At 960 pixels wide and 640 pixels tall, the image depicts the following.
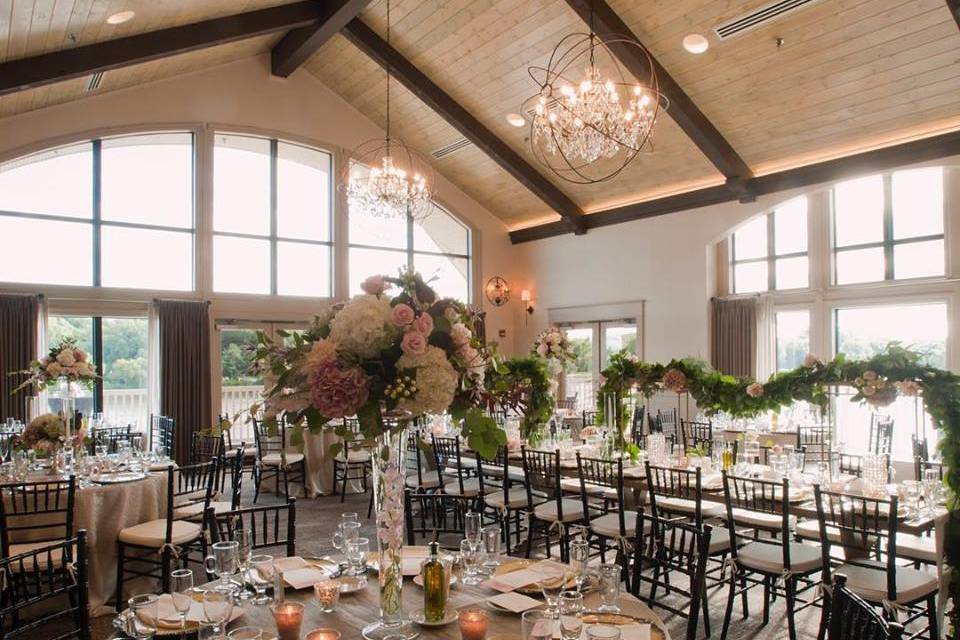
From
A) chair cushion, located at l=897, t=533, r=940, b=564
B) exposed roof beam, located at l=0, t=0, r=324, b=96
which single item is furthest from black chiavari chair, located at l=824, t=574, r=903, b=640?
exposed roof beam, located at l=0, t=0, r=324, b=96

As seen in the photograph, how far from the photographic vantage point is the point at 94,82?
27.2ft

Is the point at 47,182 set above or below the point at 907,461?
above

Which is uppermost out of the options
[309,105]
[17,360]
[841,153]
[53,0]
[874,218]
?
[309,105]

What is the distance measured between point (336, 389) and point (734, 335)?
8.83 meters

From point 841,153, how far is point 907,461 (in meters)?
3.75

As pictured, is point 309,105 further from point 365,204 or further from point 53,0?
point 53,0

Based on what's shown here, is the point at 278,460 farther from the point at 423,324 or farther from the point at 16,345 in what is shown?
the point at 423,324

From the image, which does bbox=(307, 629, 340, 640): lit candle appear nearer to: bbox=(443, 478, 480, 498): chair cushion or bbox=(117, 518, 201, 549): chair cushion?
bbox=(117, 518, 201, 549): chair cushion

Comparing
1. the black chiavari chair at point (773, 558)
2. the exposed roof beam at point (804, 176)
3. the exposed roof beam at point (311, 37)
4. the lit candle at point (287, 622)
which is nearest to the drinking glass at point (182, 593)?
the lit candle at point (287, 622)

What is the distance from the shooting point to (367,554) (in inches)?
106

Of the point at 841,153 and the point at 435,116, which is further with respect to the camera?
the point at 435,116

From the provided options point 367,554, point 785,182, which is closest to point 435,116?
point 785,182

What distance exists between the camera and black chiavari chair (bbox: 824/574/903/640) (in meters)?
1.81

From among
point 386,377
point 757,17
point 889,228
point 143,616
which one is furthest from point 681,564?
point 889,228
